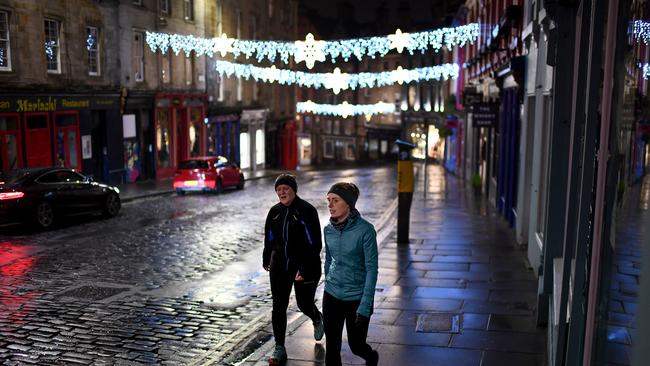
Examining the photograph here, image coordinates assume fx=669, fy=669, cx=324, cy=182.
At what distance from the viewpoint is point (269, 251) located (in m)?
7.10

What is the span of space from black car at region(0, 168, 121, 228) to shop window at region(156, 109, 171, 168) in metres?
14.4

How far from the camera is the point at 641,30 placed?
2904 mm

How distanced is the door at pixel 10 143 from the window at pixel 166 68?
10082 mm

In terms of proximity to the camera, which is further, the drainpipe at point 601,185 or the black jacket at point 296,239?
the black jacket at point 296,239

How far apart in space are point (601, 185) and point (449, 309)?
18.4 feet

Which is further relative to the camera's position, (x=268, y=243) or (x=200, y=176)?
(x=200, y=176)

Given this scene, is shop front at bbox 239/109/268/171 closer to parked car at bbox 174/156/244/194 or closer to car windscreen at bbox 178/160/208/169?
parked car at bbox 174/156/244/194

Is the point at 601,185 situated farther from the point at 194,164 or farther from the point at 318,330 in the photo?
the point at 194,164

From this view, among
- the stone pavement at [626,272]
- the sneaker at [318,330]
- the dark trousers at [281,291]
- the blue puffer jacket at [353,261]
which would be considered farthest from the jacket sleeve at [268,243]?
the stone pavement at [626,272]

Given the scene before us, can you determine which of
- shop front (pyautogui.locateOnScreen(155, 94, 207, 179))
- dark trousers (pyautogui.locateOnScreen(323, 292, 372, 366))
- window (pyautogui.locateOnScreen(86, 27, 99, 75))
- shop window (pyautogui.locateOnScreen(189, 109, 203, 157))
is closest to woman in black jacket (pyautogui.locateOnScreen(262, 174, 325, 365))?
dark trousers (pyautogui.locateOnScreen(323, 292, 372, 366))

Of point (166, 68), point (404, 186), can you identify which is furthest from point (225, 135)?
point (404, 186)

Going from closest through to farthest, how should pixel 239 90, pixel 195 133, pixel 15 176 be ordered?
pixel 15 176 → pixel 195 133 → pixel 239 90

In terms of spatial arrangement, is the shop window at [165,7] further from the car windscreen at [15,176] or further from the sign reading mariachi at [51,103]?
the car windscreen at [15,176]

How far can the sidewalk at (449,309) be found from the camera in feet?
23.6
